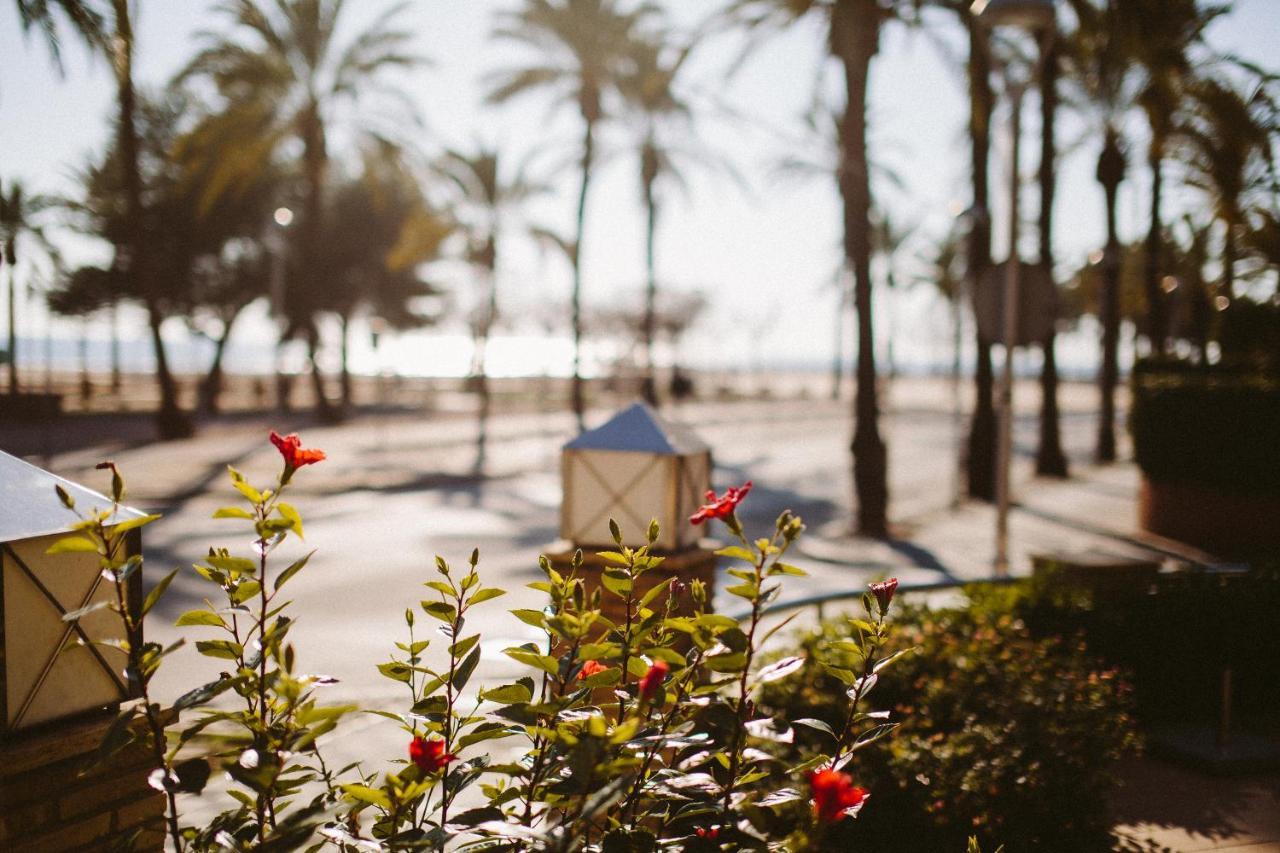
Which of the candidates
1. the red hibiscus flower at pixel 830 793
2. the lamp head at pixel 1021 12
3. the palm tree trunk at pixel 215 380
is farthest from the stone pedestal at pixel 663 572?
the palm tree trunk at pixel 215 380

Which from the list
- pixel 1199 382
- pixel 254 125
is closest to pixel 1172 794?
pixel 1199 382

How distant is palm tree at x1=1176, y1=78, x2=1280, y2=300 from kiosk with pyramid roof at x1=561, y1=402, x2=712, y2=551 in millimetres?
17371

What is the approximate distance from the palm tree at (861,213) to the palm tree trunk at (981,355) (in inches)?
125

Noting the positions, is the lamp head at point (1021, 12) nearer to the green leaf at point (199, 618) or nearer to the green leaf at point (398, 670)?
the green leaf at point (398, 670)

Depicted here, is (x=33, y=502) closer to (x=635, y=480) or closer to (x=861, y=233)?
(x=635, y=480)

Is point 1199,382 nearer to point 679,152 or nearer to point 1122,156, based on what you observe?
point 1122,156

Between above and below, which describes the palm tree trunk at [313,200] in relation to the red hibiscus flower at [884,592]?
above

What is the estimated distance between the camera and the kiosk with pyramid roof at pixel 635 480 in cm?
500

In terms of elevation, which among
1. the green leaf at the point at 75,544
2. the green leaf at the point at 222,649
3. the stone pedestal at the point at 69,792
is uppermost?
the green leaf at the point at 75,544

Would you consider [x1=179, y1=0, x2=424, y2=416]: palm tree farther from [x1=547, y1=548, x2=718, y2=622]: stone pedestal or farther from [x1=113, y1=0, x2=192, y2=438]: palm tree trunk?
[x1=547, y1=548, x2=718, y2=622]: stone pedestal

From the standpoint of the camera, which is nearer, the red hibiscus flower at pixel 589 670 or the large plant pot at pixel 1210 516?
the red hibiscus flower at pixel 589 670

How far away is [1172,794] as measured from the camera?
483cm

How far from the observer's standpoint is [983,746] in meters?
4.21

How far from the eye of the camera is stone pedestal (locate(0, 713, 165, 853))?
2.46m
